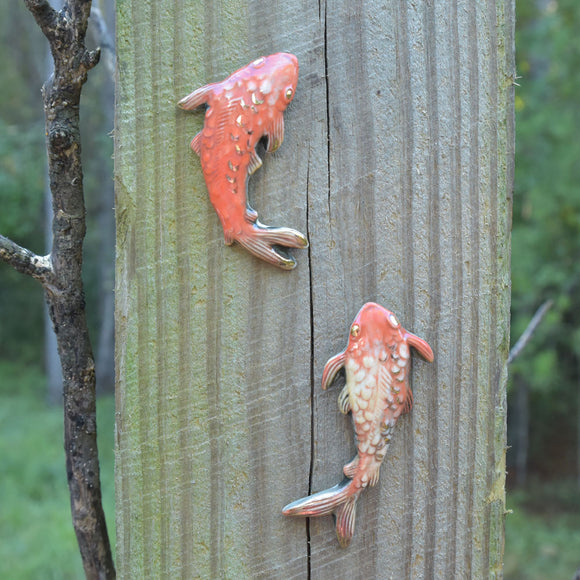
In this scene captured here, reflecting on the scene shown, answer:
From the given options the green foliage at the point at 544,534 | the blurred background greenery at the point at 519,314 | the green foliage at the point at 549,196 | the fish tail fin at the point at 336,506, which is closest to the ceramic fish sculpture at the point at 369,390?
the fish tail fin at the point at 336,506

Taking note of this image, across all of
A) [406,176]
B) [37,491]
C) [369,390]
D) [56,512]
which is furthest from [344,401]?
[37,491]

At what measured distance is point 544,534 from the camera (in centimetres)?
524

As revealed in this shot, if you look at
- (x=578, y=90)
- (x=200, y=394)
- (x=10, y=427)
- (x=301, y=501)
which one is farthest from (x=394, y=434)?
(x=10, y=427)

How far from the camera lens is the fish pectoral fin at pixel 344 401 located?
82cm

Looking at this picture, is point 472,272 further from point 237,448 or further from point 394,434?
point 237,448

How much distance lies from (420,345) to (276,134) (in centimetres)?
31

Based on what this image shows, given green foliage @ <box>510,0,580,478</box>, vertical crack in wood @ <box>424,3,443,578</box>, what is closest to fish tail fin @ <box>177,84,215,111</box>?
vertical crack in wood @ <box>424,3,443,578</box>

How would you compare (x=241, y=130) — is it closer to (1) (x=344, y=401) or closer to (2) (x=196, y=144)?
(2) (x=196, y=144)

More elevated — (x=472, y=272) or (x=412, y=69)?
(x=412, y=69)

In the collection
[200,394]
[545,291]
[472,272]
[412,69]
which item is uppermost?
[412,69]

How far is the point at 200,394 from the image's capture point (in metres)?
0.84

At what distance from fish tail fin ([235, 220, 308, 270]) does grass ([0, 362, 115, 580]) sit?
9.99ft

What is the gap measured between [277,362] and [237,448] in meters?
0.12

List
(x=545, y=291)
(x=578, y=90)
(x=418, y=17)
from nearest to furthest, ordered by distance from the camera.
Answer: (x=418, y=17) < (x=578, y=90) < (x=545, y=291)
